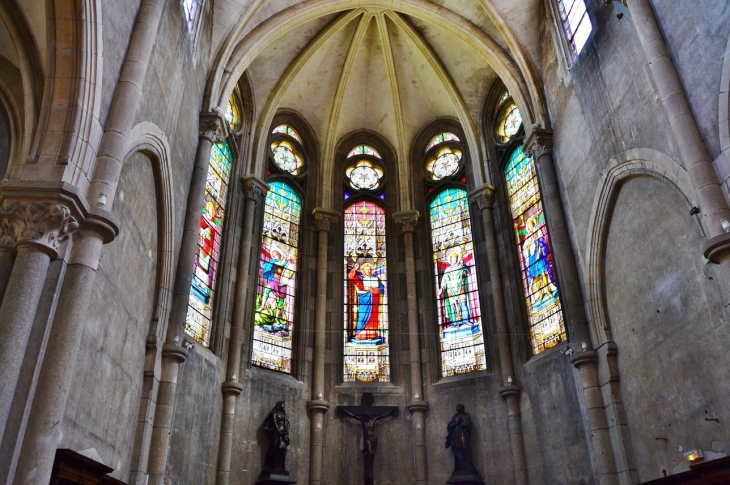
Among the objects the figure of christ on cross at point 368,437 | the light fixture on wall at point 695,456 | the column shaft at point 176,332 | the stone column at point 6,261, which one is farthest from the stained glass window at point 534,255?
the stone column at point 6,261

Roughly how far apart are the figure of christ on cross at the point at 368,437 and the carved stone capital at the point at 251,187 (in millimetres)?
5968

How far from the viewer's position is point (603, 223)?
1231 cm

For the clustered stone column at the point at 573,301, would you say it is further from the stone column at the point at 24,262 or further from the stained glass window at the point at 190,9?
the stone column at the point at 24,262

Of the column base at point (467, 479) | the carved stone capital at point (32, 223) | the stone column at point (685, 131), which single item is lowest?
the column base at point (467, 479)

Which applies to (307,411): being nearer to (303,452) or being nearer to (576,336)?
(303,452)

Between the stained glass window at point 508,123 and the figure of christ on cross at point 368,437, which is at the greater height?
the stained glass window at point 508,123

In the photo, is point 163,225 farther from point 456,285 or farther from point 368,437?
point 456,285

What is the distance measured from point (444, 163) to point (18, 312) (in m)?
14.5

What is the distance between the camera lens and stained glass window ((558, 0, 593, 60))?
44.2 feet

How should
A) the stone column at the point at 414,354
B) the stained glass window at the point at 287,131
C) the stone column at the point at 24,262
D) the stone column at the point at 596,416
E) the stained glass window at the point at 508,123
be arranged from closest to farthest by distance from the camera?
the stone column at the point at 24,262, the stone column at the point at 596,416, the stone column at the point at 414,354, the stained glass window at the point at 508,123, the stained glass window at the point at 287,131

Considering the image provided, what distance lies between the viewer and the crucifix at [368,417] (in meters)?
15.2

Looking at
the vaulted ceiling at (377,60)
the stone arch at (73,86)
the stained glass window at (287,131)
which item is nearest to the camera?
the stone arch at (73,86)

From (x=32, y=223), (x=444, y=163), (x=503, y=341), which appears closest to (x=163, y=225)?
(x=32, y=223)

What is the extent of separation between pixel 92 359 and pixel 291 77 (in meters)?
11.8
